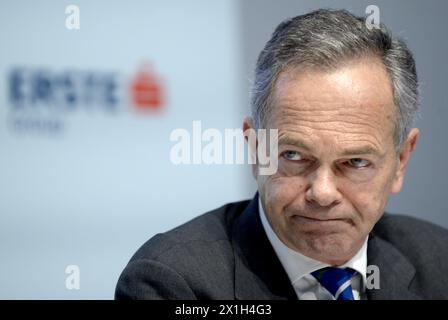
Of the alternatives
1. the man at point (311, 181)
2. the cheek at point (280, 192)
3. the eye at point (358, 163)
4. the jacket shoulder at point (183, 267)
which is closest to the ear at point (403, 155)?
the man at point (311, 181)

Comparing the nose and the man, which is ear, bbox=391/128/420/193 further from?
the nose

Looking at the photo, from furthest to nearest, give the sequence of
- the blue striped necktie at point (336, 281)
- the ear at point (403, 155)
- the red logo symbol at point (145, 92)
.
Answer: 1. the red logo symbol at point (145, 92)
2. the ear at point (403, 155)
3. the blue striped necktie at point (336, 281)

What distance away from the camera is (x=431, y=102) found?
1882mm

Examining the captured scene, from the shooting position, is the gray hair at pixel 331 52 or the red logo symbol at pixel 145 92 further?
the red logo symbol at pixel 145 92

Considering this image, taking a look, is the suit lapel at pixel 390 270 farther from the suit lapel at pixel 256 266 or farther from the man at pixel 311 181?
the suit lapel at pixel 256 266

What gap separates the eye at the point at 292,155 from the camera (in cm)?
135

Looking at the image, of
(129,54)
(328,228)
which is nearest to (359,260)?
(328,228)

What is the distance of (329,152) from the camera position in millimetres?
1334

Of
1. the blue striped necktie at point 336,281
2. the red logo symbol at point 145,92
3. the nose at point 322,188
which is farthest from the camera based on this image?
the red logo symbol at point 145,92

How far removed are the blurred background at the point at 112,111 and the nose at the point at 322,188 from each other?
16.7 inches

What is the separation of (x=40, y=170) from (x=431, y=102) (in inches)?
46.5

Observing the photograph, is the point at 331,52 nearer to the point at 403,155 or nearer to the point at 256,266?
the point at 403,155

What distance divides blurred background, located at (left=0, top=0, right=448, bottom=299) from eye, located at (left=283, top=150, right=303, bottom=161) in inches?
13.4

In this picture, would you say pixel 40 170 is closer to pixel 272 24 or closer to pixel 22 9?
pixel 22 9
